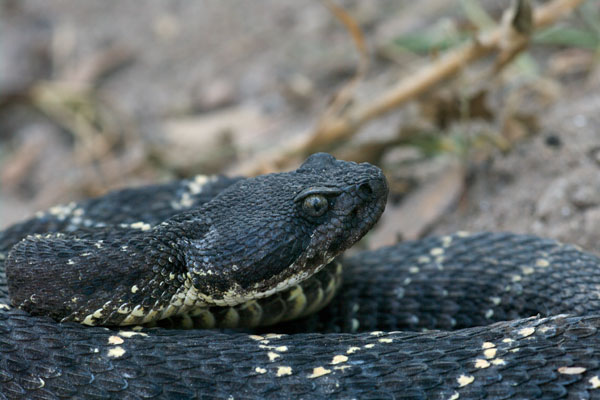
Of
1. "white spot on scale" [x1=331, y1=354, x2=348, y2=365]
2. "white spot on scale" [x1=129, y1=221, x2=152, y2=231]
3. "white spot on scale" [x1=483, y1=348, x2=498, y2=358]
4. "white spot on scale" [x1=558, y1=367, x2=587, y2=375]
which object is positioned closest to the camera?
"white spot on scale" [x1=558, y1=367, x2=587, y2=375]

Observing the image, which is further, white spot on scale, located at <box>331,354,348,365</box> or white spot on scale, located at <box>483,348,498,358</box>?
white spot on scale, located at <box>331,354,348,365</box>

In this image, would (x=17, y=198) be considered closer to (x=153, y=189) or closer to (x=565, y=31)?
(x=153, y=189)

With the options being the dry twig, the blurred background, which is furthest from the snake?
the dry twig

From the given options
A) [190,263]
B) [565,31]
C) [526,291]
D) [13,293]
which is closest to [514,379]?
[526,291]

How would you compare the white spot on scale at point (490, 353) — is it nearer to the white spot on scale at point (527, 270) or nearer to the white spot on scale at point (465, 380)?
the white spot on scale at point (465, 380)

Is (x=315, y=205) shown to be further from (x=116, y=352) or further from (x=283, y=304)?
(x=116, y=352)

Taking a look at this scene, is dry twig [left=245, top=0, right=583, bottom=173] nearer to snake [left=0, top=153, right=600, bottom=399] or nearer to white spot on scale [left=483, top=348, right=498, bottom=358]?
snake [left=0, top=153, right=600, bottom=399]

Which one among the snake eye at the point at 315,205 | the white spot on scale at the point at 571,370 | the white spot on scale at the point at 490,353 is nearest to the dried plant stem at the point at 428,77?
the snake eye at the point at 315,205
